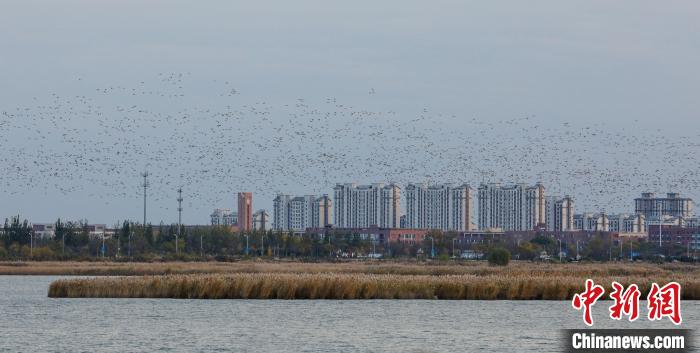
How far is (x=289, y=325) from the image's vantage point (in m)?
48.8

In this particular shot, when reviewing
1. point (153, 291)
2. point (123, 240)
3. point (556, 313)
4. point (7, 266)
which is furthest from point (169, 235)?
point (556, 313)

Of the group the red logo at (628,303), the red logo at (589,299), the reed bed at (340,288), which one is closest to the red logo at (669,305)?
the red logo at (628,303)

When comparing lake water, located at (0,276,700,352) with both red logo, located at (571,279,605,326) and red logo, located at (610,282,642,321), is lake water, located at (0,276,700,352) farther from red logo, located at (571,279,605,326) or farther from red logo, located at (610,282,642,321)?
red logo, located at (571,279,605,326)

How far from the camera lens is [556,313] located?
54.2 metres

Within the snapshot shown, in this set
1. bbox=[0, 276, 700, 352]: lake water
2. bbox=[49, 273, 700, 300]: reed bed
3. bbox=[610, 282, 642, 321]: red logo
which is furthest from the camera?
bbox=[49, 273, 700, 300]: reed bed

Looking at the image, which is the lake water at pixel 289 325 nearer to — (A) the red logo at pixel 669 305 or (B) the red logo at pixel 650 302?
(B) the red logo at pixel 650 302

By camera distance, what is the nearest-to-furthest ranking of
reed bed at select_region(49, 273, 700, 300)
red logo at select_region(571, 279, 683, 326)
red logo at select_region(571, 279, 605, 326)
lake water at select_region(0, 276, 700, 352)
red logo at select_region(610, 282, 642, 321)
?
1. red logo at select_region(571, 279, 605, 326)
2. red logo at select_region(571, 279, 683, 326)
3. red logo at select_region(610, 282, 642, 321)
4. lake water at select_region(0, 276, 700, 352)
5. reed bed at select_region(49, 273, 700, 300)

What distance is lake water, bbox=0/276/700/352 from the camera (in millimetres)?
41875

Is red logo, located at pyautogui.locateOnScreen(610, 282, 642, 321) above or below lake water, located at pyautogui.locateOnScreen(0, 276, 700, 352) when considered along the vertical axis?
above

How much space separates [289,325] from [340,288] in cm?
1269

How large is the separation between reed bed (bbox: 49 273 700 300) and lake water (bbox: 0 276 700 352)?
0.70 meters

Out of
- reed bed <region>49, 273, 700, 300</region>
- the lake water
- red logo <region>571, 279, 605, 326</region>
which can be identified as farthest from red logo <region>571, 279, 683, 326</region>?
reed bed <region>49, 273, 700, 300</region>

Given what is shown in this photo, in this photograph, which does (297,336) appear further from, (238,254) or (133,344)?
(238,254)

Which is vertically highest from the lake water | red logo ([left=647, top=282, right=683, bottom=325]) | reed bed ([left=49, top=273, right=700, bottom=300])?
red logo ([left=647, top=282, right=683, bottom=325])
